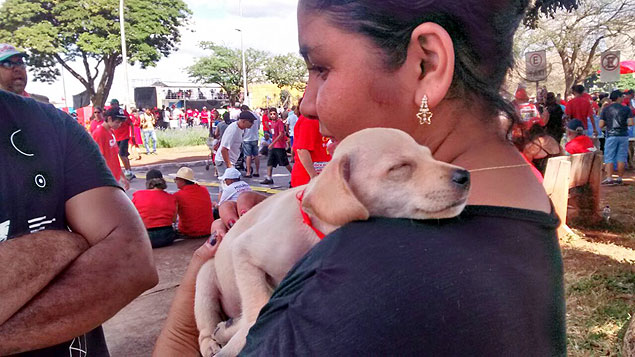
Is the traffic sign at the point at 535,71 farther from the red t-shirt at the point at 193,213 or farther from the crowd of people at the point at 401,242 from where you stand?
the red t-shirt at the point at 193,213

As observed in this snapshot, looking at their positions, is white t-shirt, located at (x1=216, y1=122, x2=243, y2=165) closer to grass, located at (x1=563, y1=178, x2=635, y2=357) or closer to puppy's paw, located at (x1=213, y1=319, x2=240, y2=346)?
grass, located at (x1=563, y1=178, x2=635, y2=357)

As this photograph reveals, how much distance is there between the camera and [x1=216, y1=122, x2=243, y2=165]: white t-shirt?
13.1 m

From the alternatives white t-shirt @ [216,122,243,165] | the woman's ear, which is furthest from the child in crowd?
the woman's ear

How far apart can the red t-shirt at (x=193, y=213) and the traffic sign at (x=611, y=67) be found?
46.3ft

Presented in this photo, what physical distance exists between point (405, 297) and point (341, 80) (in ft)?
1.68

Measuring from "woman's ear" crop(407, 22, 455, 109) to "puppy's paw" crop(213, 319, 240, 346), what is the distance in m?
0.97

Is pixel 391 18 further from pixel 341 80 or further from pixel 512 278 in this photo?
pixel 512 278

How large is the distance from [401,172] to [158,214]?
707 centimetres

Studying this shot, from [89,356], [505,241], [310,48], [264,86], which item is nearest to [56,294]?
[89,356]

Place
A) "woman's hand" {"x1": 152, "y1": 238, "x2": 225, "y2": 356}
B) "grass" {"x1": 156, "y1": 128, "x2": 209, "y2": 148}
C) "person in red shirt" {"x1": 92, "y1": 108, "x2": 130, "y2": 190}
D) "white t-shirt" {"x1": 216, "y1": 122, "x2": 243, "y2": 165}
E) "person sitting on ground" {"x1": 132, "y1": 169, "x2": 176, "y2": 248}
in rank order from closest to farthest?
"woman's hand" {"x1": 152, "y1": 238, "x2": 225, "y2": 356}
"person sitting on ground" {"x1": 132, "y1": 169, "x2": 176, "y2": 248}
"person in red shirt" {"x1": 92, "y1": 108, "x2": 130, "y2": 190}
"white t-shirt" {"x1": 216, "y1": 122, "x2": 243, "y2": 165}
"grass" {"x1": 156, "y1": 128, "x2": 209, "y2": 148}

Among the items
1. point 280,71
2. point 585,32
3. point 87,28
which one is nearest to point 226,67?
point 280,71

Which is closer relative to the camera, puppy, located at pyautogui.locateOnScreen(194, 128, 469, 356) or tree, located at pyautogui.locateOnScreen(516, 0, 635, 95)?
puppy, located at pyautogui.locateOnScreen(194, 128, 469, 356)

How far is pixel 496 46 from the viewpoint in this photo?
1.16 meters

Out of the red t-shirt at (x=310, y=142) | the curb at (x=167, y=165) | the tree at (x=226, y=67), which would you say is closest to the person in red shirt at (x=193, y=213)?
the red t-shirt at (x=310, y=142)
